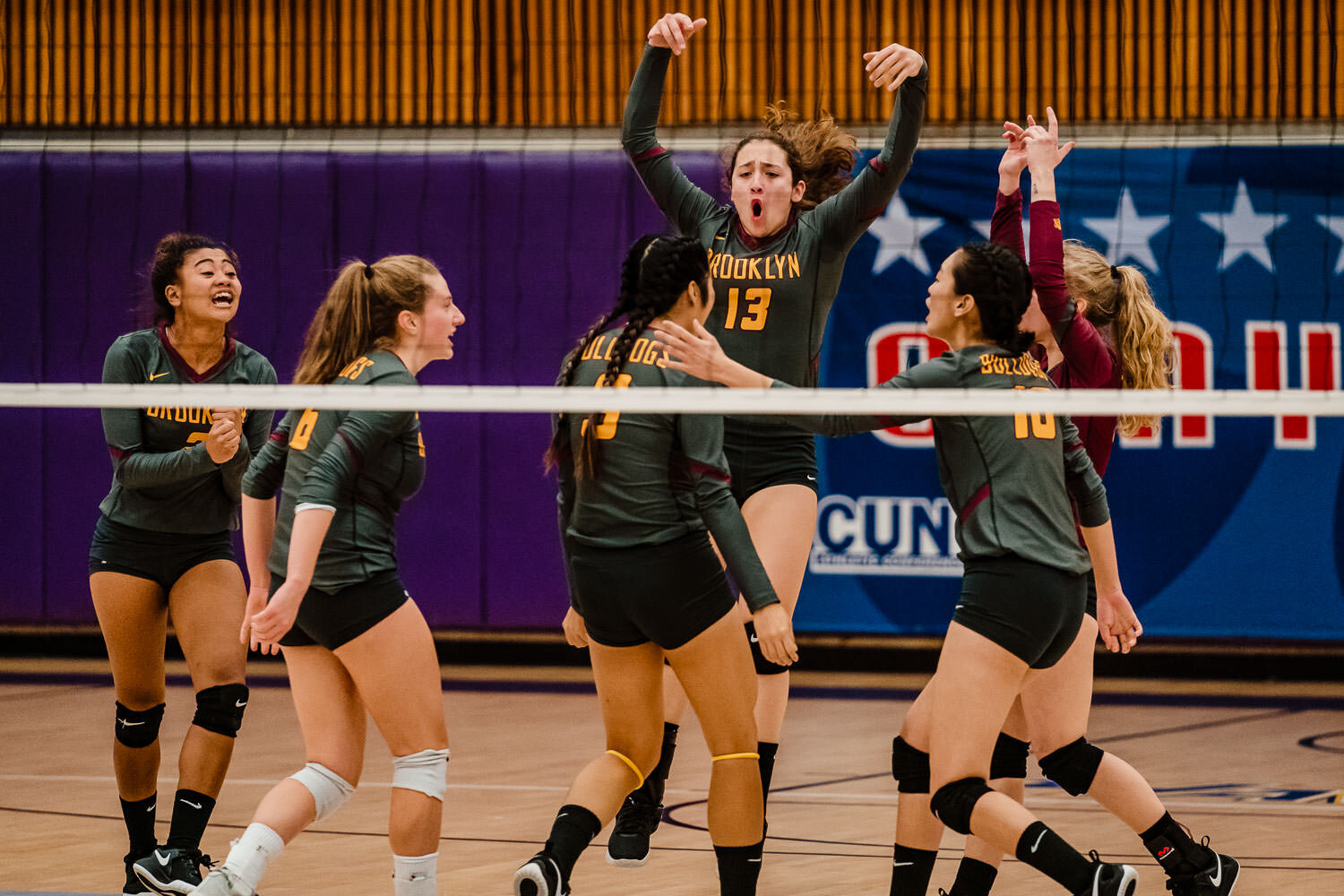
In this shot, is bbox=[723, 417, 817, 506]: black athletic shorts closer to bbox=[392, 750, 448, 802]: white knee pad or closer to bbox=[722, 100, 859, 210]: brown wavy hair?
bbox=[722, 100, 859, 210]: brown wavy hair

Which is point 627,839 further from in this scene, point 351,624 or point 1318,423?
point 1318,423

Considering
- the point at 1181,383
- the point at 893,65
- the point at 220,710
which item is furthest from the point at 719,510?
the point at 1181,383

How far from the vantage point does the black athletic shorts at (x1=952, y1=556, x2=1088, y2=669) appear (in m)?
3.82

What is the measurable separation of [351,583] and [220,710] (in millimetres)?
1066

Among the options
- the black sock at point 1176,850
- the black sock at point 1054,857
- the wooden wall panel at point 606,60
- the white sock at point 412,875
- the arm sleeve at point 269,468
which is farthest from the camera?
the wooden wall panel at point 606,60

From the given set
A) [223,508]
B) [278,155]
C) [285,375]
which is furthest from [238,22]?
[223,508]

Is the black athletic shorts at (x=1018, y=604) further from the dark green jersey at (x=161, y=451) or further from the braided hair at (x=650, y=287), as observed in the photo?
the dark green jersey at (x=161, y=451)

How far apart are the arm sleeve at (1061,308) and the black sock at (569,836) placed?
5.83 ft

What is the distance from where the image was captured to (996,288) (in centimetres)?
395

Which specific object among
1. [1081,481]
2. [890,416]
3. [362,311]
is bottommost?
[1081,481]

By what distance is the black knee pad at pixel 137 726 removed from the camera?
485 cm

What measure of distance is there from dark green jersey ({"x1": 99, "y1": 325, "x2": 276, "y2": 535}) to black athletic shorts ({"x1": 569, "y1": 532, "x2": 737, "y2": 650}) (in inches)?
54.4

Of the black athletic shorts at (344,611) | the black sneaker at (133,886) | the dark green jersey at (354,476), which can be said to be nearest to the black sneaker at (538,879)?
the black athletic shorts at (344,611)

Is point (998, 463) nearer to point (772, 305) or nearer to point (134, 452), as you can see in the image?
point (772, 305)
